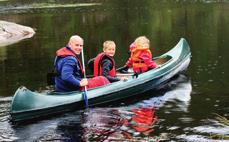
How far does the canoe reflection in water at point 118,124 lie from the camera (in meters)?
9.50

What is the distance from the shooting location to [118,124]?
33.6 feet

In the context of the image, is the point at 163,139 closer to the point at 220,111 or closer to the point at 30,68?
the point at 220,111

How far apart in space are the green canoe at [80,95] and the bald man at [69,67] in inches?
9.9

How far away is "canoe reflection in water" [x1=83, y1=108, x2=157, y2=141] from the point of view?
9.50m

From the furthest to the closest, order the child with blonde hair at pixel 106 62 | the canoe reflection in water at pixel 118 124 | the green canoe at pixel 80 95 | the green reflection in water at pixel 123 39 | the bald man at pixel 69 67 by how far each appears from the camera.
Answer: the green reflection in water at pixel 123 39
the child with blonde hair at pixel 106 62
the bald man at pixel 69 67
the green canoe at pixel 80 95
the canoe reflection in water at pixel 118 124

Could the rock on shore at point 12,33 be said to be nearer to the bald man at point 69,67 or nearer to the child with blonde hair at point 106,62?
the child with blonde hair at point 106,62

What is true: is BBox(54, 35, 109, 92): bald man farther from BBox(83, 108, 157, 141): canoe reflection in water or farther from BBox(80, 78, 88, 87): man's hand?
BBox(83, 108, 157, 141): canoe reflection in water

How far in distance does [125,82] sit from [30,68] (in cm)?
628

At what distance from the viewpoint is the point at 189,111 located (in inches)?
440

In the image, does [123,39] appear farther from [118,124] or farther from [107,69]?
[118,124]

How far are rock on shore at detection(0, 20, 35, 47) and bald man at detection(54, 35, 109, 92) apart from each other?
1465 cm

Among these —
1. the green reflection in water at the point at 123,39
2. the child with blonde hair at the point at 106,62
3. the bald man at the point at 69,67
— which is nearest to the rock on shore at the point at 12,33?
the green reflection in water at the point at 123,39

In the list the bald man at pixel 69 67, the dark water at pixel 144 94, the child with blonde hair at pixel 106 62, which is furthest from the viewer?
the child with blonde hair at pixel 106 62

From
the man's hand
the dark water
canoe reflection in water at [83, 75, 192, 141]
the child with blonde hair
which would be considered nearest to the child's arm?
the child with blonde hair
